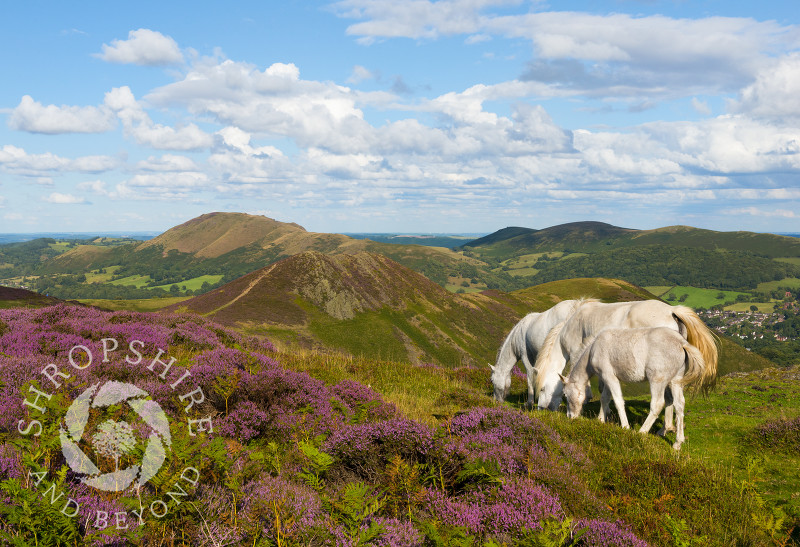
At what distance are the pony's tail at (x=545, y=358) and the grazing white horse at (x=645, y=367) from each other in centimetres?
183

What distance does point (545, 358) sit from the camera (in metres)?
13.8

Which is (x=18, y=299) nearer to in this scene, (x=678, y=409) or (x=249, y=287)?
(x=249, y=287)

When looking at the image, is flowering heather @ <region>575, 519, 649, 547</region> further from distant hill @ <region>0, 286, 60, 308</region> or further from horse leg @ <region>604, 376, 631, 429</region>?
distant hill @ <region>0, 286, 60, 308</region>

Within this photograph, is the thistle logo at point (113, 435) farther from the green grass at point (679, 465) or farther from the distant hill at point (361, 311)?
the distant hill at point (361, 311)

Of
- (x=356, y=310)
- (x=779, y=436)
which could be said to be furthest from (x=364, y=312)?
(x=779, y=436)

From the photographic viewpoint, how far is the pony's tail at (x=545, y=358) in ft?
44.4

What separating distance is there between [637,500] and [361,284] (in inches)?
3588

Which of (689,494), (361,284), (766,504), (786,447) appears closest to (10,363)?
(689,494)

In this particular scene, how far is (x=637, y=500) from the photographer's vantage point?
19.7 feet

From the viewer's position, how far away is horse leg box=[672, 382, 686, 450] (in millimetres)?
10281

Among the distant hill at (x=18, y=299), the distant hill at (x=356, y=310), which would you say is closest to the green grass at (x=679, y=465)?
the distant hill at (x=18, y=299)

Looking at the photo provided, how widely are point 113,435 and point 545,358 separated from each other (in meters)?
11.8

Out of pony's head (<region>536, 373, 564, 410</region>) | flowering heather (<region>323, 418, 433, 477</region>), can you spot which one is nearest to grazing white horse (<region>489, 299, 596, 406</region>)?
pony's head (<region>536, 373, 564, 410</region>)

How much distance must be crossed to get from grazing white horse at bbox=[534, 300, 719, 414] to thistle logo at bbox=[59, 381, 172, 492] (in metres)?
10.2
